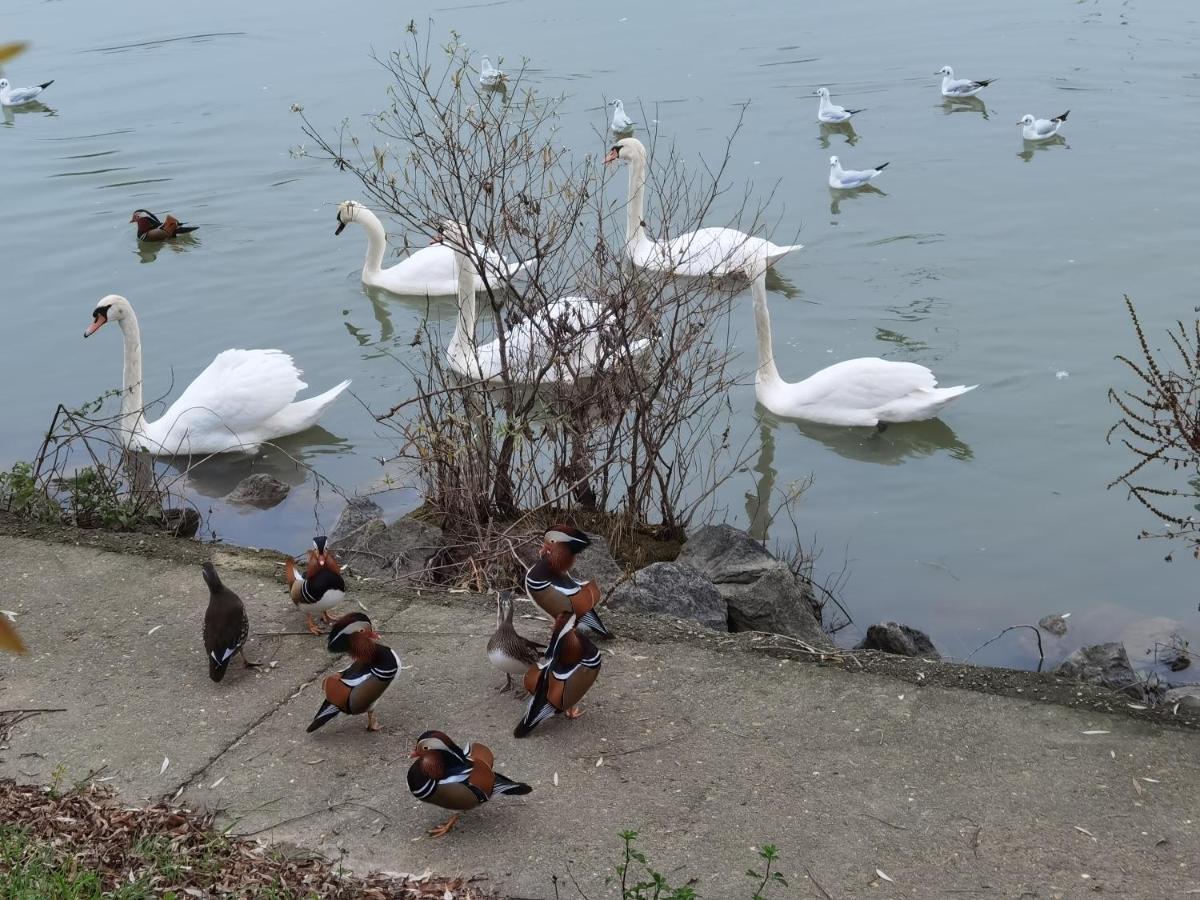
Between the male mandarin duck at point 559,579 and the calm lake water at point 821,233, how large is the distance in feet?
9.28

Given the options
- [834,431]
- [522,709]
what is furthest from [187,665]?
[834,431]

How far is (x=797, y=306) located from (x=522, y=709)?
25.7ft

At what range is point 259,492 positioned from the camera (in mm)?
9023

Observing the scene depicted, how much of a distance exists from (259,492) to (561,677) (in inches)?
201

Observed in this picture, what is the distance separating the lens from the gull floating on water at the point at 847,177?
1431 cm

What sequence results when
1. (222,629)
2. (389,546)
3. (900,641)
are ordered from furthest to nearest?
1. (389,546)
2. (900,641)
3. (222,629)

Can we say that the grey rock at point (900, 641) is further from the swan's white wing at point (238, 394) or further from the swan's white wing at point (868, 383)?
the swan's white wing at point (238, 394)

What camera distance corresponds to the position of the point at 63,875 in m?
3.79

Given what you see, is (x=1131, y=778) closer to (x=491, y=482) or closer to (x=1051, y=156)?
(x=491, y=482)

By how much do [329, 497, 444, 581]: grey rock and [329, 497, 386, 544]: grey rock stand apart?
0.36 ft

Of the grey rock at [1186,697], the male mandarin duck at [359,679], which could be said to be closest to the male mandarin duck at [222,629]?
the male mandarin duck at [359,679]

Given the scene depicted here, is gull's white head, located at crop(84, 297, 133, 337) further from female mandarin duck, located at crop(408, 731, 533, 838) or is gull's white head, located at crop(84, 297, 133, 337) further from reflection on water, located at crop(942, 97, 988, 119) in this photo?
reflection on water, located at crop(942, 97, 988, 119)

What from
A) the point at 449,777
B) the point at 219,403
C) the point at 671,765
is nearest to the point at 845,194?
the point at 219,403

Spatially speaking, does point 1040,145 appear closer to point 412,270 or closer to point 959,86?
point 959,86
